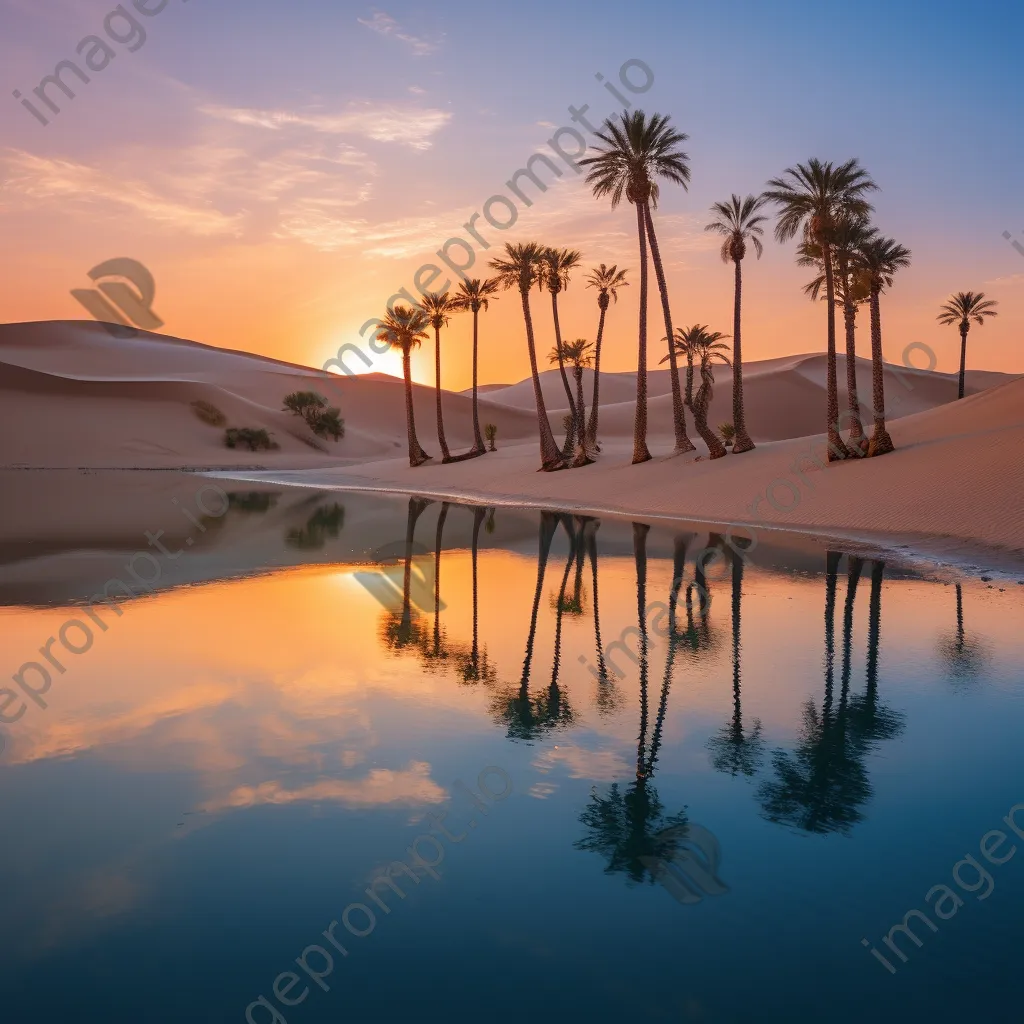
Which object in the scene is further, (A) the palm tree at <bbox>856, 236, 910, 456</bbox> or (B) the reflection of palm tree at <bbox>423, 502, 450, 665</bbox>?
(A) the palm tree at <bbox>856, 236, 910, 456</bbox>

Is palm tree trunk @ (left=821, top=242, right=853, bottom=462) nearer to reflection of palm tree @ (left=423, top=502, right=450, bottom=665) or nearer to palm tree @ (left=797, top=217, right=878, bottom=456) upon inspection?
palm tree @ (left=797, top=217, right=878, bottom=456)

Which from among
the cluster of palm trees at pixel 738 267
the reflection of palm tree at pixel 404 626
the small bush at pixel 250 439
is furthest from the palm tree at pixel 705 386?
the small bush at pixel 250 439

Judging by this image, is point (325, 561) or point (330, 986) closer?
point (330, 986)

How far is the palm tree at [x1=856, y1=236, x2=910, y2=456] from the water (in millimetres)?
21220

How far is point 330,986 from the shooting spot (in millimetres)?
4617

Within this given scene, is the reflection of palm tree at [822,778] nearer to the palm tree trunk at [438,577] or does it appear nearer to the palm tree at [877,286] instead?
the palm tree trunk at [438,577]

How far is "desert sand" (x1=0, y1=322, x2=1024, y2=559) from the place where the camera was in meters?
25.8

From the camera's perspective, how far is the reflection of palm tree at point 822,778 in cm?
645

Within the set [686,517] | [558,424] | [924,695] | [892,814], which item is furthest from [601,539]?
[558,424]

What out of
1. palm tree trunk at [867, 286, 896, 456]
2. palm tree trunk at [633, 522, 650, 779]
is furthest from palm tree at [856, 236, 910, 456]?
palm tree trunk at [633, 522, 650, 779]

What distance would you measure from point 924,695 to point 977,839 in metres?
3.51

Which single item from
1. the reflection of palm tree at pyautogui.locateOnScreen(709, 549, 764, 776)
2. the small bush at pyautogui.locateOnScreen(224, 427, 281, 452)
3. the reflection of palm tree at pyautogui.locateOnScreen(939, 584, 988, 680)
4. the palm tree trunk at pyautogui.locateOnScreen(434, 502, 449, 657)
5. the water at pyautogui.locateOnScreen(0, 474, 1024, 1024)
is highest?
the small bush at pyautogui.locateOnScreen(224, 427, 281, 452)

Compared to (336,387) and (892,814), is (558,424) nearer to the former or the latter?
(336,387)

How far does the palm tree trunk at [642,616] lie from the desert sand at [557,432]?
4.23 metres
